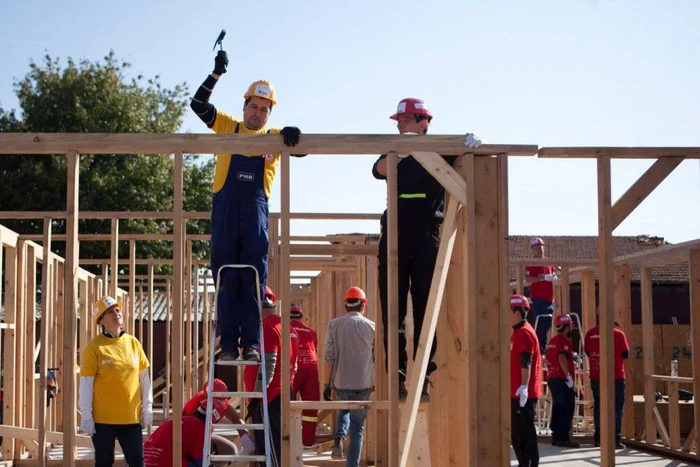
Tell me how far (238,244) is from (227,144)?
0.99 m

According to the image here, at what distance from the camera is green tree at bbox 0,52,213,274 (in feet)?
88.9

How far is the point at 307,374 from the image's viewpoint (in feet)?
Result: 37.1

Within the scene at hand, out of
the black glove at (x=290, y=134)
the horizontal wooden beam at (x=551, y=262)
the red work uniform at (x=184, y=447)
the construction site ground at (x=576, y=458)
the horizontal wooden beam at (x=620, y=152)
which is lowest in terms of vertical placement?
the construction site ground at (x=576, y=458)

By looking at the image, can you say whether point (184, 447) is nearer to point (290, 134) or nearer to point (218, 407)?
point (218, 407)

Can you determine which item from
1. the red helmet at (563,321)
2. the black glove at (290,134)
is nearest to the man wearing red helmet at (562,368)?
the red helmet at (563,321)

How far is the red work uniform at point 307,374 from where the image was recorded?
11195mm

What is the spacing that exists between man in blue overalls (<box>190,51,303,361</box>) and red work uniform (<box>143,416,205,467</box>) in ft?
2.31

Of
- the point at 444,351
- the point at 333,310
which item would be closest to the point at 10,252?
→ the point at 333,310

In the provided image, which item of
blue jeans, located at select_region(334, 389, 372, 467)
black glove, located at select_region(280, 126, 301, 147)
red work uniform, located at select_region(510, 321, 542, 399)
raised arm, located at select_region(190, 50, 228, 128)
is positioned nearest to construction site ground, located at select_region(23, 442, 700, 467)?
blue jeans, located at select_region(334, 389, 372, 467)

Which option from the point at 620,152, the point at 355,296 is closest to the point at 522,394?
the point at 355,296

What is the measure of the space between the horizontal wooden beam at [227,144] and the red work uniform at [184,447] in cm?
225

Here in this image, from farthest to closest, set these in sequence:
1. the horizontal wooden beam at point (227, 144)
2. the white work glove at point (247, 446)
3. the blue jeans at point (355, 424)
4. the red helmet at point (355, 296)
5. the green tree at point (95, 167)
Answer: the green tree at point (95, 167)
the red helmet at point (355, 296)
the blue jeans at point (355, 424)
the white work glove at point (247, 446)
the horizontal wooden beam at point (227, 144)

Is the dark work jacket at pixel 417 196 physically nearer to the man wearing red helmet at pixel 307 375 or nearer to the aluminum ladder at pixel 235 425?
the aluminum ladder at pixel 235 425

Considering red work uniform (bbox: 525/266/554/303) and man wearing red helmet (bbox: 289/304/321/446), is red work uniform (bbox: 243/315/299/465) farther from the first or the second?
red work uniform (bbox: 525/266/554/303)
